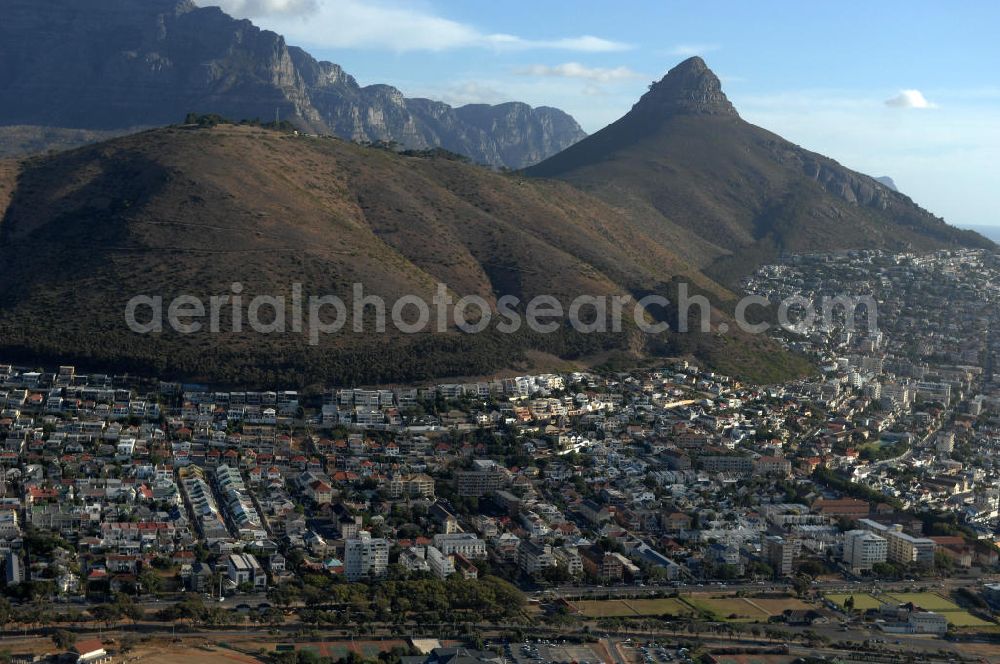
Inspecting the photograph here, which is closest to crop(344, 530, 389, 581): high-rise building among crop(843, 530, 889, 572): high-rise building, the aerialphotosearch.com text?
crop(843, 530, 889, 572): high-rise building

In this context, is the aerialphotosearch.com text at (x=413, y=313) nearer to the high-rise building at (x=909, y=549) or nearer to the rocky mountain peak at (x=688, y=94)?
the high-rise building at (x=909, y=549)

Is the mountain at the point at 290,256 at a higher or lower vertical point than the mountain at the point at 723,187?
lower

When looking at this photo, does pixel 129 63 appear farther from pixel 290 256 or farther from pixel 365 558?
pixel 365 558

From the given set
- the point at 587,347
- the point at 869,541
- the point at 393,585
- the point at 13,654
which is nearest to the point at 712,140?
the point at 587,347

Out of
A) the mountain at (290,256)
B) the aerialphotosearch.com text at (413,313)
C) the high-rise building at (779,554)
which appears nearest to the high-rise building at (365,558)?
the high-rise building at (779,554)

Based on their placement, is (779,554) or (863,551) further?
(863,551)

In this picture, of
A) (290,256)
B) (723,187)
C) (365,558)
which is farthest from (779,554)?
(723,187)

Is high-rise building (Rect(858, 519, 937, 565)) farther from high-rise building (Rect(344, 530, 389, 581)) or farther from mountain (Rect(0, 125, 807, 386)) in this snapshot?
mountain (Rect(0, 125, 807, 386))
